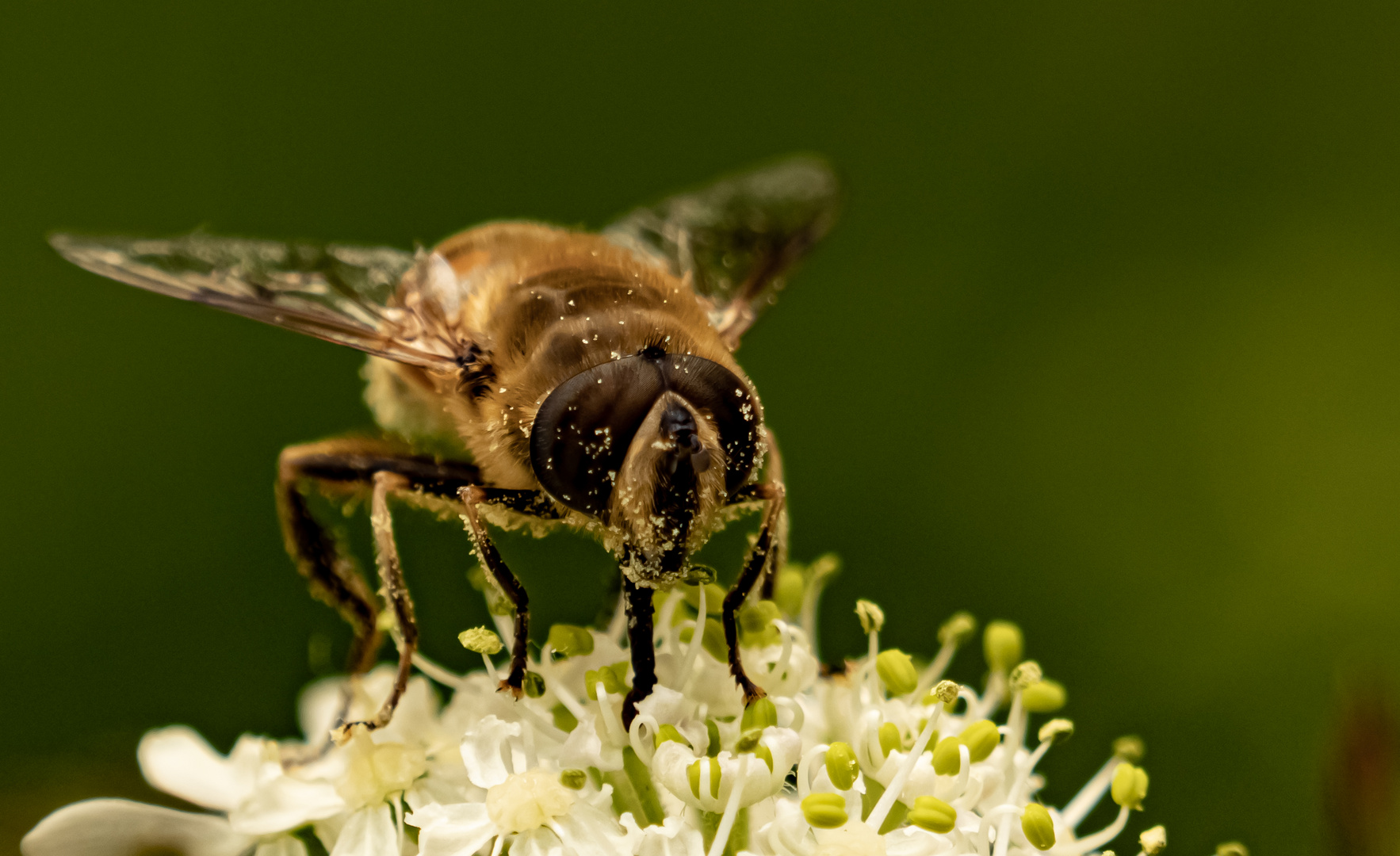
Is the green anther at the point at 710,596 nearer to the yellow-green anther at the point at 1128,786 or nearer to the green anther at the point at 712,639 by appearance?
the green anther at the point at 712,639

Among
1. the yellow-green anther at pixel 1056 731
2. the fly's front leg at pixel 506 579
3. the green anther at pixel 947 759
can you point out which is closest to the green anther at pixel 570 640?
the fly's front leg at pixel 506 579

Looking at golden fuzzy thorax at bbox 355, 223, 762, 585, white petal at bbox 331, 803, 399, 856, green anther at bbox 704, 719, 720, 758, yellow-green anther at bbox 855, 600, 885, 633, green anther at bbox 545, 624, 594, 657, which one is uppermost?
golden fuzzy thorax at bbox 355, 223, 762, 585

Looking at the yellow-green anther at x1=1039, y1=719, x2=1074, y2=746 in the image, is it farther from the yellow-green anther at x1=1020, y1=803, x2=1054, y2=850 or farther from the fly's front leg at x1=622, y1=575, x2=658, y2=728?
the fly's front leg at x1=622, y1=575, x2=658, y2=728

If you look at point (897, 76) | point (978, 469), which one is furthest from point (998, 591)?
point (897, 76)

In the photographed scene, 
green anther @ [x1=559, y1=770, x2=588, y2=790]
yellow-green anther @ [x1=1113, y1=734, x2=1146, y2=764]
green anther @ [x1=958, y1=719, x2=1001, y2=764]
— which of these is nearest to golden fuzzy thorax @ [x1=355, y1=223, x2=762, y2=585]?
green anther @ [x1=559, y1=770, x2=588, y2=790]

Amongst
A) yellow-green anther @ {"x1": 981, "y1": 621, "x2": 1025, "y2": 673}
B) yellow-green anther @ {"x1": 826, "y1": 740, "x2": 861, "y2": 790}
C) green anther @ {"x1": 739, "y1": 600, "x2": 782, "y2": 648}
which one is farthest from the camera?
yellow-green anther @ {"x1": 981, "y1": 621, "x2": 1025, "y2": 673}
